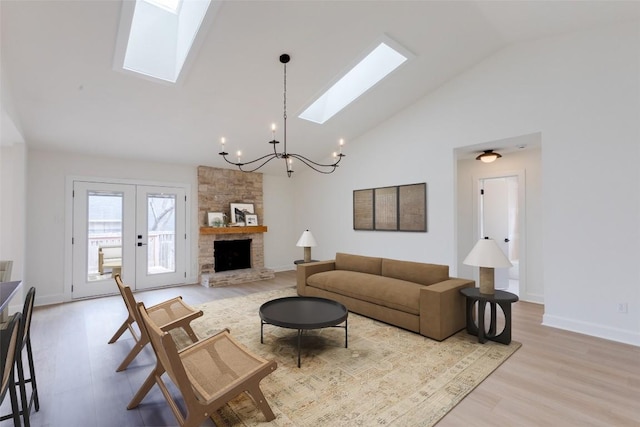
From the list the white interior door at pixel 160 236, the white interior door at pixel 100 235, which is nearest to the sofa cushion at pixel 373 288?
the white interior door at pixel 160 236

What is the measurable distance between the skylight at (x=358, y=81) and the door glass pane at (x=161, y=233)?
3381mm

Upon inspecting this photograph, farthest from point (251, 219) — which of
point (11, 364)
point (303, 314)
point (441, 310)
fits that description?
point (11, 364)

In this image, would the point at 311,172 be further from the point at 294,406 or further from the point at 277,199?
the point at 294,406

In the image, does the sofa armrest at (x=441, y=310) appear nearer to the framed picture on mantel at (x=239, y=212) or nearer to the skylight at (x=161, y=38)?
the skylight at (x=161, y=38)

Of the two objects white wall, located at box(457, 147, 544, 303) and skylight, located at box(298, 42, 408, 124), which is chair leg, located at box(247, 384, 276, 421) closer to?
skylight, located at box(298, 42, 408, 124)

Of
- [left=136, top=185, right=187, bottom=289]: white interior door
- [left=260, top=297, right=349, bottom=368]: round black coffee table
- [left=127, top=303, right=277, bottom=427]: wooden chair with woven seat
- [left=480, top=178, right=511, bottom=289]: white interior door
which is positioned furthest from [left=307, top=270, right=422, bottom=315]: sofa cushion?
[left=136, top=185, right=187, bottom=289]: white interior door

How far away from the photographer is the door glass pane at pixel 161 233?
5.96 meters

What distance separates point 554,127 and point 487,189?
6.61 feet

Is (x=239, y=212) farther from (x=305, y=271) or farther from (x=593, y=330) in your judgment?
(x=593, y=330)

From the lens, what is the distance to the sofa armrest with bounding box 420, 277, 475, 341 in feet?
10.6

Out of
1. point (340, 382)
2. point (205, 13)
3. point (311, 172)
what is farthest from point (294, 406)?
point (311, 172)

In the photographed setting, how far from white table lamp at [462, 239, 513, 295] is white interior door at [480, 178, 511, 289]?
2780 mm

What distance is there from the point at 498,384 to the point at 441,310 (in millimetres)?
885

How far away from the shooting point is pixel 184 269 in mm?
6371
